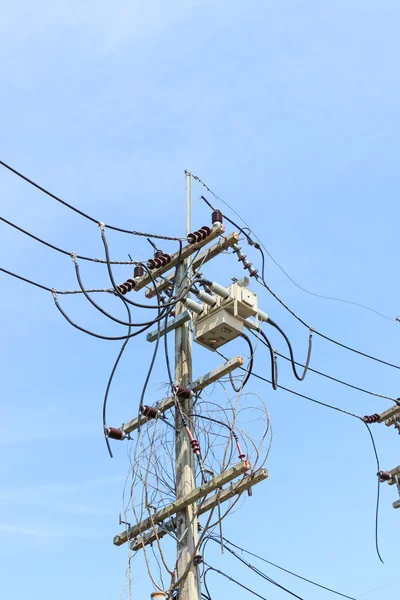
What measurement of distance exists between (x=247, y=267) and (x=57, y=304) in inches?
107

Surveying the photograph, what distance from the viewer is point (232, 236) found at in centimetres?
1043

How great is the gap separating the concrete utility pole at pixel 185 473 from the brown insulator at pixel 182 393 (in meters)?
0.10

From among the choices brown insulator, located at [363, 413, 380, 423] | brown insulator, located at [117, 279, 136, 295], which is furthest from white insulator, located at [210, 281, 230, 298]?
brown insulator, located at [363, 413, 380, 423]

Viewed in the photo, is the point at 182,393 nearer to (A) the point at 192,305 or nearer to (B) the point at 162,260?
(A) the point at 192,305

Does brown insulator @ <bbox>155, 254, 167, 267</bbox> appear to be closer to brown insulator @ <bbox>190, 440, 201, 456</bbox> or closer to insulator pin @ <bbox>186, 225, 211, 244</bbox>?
insulator pin @ <bbox>186, 225, 211, 244</bbox>

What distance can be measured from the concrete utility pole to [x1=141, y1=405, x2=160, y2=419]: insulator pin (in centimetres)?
23

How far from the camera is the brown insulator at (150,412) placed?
31.8 ft

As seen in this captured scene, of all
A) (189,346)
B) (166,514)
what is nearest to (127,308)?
(189,346)

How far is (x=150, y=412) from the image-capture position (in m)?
9.73

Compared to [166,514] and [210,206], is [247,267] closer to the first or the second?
[210,206]

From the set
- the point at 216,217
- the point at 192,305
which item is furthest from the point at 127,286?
the point at 216,217

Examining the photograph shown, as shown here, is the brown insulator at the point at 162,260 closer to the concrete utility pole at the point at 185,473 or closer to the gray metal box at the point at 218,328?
the concrete utility pole at the point at 185,473

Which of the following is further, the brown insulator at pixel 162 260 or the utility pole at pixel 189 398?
the brown insulator at pixel 162 260

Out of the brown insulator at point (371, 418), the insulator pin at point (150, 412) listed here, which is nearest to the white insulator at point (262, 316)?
the insulator pin at point (150, 412)
